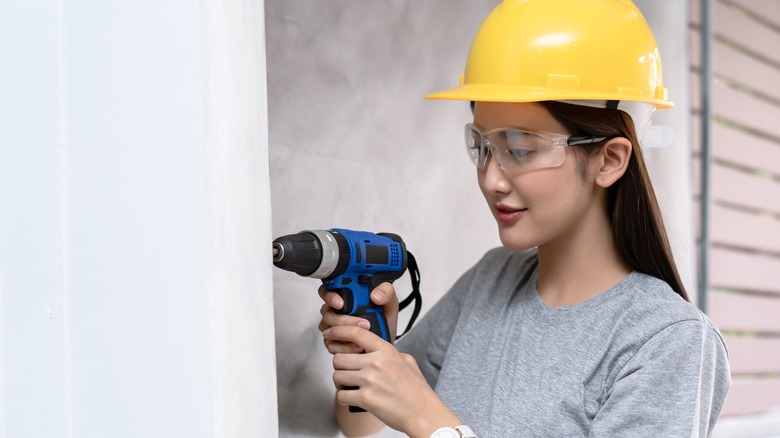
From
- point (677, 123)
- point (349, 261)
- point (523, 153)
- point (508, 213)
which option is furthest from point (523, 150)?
point (677, 123)

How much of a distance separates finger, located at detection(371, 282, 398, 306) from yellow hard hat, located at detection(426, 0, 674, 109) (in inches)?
15.2

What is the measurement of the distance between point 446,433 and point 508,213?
41cm

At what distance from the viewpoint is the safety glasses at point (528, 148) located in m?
1.37

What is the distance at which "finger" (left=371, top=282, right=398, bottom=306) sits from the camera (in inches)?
59.1

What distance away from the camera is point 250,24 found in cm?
105

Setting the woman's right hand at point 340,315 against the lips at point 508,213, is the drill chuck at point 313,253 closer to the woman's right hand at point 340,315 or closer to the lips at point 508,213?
the woman's right hand at point 340,315

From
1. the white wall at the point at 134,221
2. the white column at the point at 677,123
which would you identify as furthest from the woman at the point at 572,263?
the white column at the point at 677,123

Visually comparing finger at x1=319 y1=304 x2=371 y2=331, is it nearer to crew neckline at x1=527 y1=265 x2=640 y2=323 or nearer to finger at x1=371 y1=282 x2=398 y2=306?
finger at x1=371 y1=282 x2=398 y2=306

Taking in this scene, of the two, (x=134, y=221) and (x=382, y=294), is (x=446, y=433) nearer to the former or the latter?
(x=382, y=294)

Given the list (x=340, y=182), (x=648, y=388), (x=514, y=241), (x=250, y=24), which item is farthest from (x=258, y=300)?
(x=340, y=182)

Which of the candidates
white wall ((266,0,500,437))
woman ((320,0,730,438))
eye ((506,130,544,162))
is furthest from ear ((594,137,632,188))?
white wall ((266,0,500,437))

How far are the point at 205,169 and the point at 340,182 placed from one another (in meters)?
0.82

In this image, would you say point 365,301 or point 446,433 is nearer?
point 446,433

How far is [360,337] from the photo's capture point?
54.9 inches
